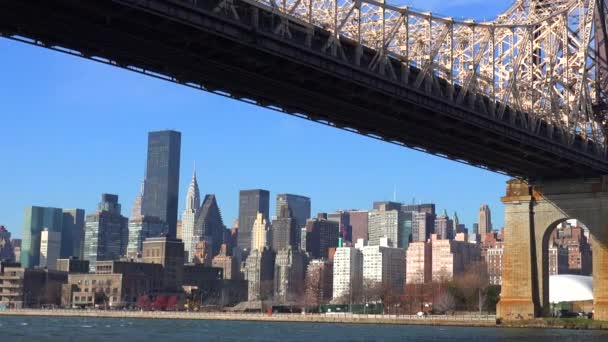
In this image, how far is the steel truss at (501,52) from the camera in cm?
4616

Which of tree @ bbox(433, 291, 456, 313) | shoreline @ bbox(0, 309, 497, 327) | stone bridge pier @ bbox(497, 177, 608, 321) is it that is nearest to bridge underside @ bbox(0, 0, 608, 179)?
stone bridge pier @ bbox(497, 177, 608, 321)

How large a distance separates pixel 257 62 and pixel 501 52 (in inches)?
1112

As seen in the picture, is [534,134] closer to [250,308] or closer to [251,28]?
[251,28]

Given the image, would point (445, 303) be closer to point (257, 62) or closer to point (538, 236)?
point (538, 236)

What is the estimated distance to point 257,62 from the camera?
41.4 metres

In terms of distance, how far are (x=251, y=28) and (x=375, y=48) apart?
10133mm

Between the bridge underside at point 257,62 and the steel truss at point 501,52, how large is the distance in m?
0.67

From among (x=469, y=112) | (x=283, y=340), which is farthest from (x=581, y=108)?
(x=283, y=340)

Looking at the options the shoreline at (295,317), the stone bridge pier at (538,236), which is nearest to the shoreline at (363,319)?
the shoreline at (295,317)

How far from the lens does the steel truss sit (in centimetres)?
4616

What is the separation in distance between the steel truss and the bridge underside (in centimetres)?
67

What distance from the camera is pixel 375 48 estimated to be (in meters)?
46.9

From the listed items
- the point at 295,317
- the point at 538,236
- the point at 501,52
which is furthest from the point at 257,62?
the point at 295,317

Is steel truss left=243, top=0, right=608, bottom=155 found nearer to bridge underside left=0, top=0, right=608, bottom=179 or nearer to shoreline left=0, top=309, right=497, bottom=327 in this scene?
bridge underside left=0, top=0, right=608, bottom=179
